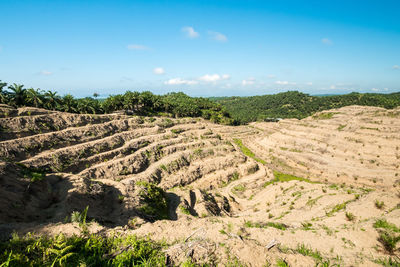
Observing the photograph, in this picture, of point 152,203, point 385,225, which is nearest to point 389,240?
point 385,225

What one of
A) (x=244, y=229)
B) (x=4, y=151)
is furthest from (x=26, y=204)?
(x=244, y=229)

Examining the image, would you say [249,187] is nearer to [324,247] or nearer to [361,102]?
[324,247]

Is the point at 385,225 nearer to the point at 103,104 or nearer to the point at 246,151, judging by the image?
the point at 246,151

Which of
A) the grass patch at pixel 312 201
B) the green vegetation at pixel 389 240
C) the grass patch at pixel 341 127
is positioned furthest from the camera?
the grass patch at pixel 341 127

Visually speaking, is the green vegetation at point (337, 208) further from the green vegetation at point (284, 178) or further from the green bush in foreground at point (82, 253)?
the green bush in foreground at point (82, 253)

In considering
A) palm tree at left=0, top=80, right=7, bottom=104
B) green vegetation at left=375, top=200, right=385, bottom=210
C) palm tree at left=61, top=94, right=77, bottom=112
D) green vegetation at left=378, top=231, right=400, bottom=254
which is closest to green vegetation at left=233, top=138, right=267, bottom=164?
green vegetation at left=375, top=200, right=385, bottom=210

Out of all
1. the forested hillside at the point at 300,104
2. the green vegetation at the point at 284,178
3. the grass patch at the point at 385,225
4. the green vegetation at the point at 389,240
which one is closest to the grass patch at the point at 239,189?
the green vegetation at the point at 284,178

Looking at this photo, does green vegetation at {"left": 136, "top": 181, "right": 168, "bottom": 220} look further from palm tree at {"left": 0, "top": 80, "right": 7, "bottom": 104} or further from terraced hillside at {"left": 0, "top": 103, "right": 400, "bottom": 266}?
palm tree at {"left": 0, "top": 80, "right": 7, "bottom": 104}
